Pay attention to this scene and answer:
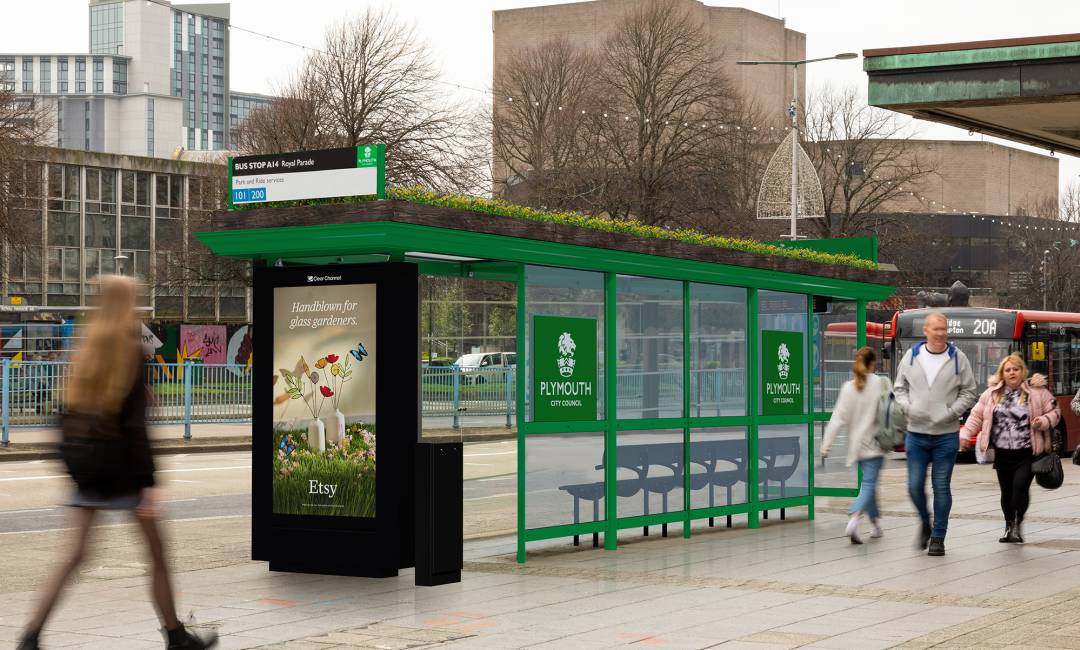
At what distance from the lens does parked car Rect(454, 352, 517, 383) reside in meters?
10.6

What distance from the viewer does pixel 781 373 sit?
14055mm

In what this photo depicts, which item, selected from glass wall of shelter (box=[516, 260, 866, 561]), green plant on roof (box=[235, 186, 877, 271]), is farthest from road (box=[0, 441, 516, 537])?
green plant on roof (box=[235, 186, 877, 271])

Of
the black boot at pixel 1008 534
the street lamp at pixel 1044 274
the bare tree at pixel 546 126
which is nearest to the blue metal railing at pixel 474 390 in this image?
the black boot at pixel 1008 534

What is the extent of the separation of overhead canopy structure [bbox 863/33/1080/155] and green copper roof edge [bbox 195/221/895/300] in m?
2.44

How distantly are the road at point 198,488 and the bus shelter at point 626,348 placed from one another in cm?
21

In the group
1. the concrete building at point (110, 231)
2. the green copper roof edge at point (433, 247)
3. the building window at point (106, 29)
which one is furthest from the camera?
the building window at point (106, 29)

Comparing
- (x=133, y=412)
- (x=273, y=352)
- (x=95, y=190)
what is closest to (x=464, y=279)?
(x=273, y=352)

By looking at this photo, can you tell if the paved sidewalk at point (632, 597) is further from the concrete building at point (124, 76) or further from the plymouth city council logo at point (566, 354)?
the concrete building at point (124, 76)

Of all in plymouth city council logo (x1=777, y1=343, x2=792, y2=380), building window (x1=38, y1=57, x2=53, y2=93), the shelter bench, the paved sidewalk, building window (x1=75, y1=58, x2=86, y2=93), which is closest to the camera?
the paved sidewalk

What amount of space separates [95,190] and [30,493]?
160 ft

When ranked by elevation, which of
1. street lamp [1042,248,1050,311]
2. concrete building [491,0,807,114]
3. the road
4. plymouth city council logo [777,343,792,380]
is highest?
concrete building [491,0,807,114]

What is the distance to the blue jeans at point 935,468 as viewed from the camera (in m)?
11.6

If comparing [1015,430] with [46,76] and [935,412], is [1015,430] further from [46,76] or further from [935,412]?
[46,76]

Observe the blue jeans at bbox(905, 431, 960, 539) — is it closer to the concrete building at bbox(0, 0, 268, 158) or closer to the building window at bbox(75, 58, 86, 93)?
the concrete building at bbox(0, 0, 268, 158)
